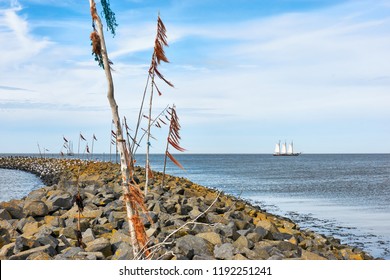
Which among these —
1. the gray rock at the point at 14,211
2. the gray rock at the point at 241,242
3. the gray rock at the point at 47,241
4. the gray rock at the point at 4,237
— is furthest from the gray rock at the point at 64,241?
the gray rock at the point at 14,211

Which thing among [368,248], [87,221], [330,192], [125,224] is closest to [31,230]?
[87,221]

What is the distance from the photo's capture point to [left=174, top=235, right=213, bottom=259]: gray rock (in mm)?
7543

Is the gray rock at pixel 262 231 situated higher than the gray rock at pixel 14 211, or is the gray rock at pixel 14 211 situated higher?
the gray rock at pixel 14 211

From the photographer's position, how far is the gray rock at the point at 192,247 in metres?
7.54

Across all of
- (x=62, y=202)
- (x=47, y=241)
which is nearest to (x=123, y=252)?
(x=47, y=241)

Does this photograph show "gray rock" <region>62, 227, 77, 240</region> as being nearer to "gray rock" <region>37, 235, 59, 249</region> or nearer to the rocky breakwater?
the rocky breakwater

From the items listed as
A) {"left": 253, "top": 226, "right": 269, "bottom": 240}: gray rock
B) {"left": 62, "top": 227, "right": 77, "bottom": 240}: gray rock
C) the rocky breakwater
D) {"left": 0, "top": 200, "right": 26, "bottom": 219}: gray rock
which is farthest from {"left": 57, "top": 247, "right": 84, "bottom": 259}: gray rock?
{"left": 0, "top": 200, "right": 26, "bottom": 219}: gray rock

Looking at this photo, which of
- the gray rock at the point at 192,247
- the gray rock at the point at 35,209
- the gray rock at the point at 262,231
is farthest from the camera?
the gray rock at the point at 35,209

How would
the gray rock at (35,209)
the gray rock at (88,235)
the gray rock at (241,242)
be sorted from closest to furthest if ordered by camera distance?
the gray rock at (241,242), the gray rock at (88,235), the gray rock at (35,209)

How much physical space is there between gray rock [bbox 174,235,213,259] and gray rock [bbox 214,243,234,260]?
0.14 m

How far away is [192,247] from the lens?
7758mm

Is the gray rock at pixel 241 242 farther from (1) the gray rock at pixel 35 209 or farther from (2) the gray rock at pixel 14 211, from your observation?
(2) the gray rock at pixel 14 211

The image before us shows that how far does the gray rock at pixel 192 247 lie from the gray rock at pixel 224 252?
14 centimetres

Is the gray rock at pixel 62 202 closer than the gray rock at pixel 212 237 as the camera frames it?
No
